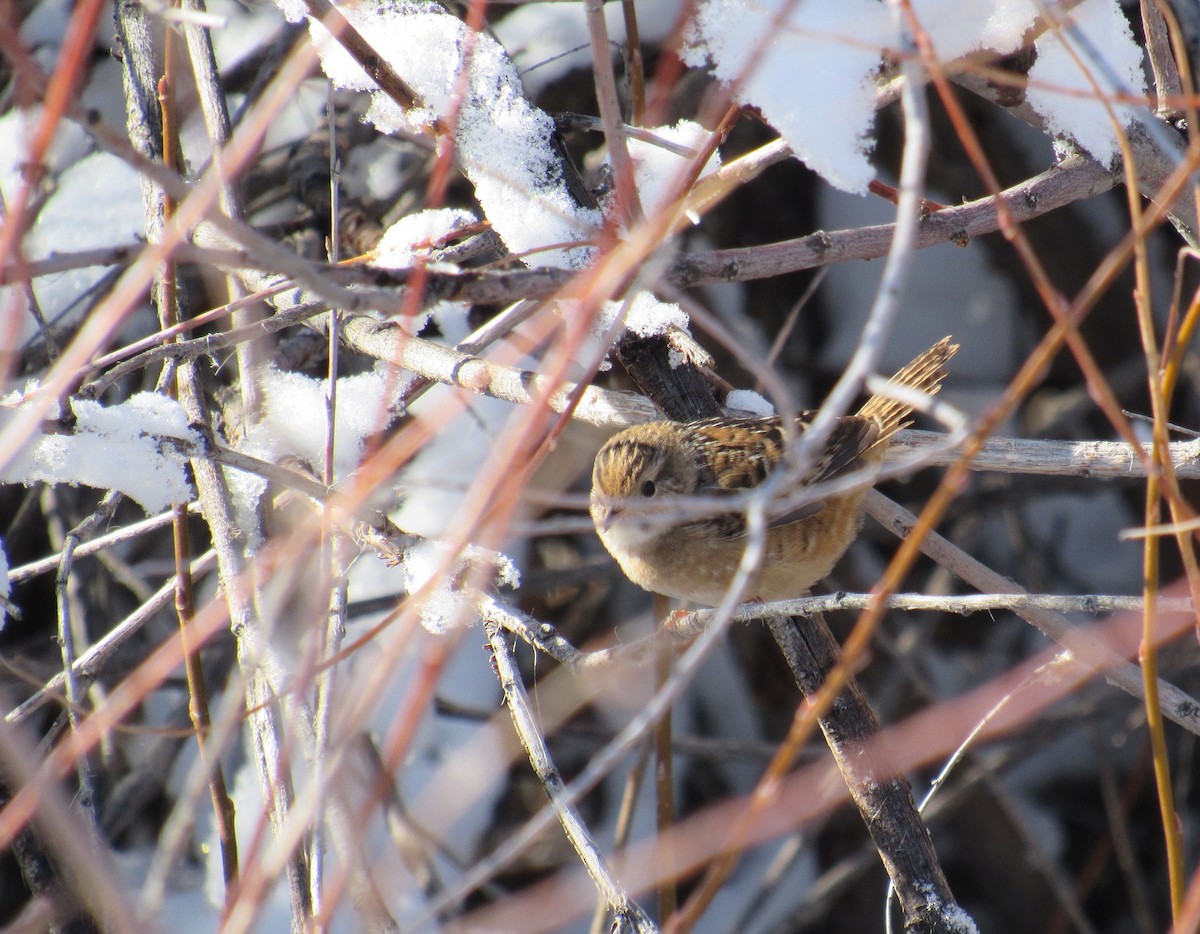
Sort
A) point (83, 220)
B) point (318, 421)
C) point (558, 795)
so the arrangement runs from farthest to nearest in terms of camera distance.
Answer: point (83, 220) → point (318, 421) → point (558, 795)

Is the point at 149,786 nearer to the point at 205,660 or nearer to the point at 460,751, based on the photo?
the point at 205,660

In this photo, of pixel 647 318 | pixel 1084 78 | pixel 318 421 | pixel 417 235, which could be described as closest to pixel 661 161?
pixel 647 318

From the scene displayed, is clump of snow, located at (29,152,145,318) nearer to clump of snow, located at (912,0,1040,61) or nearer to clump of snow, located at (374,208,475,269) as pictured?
clump of snow, located at (374,208,475,269)

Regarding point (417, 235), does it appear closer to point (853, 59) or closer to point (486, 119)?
point (486, 119)

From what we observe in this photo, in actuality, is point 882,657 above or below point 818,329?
below

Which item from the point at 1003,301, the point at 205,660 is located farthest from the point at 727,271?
the point at 1003,301

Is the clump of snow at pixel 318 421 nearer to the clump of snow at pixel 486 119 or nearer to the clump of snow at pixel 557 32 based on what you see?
the clump of snow at pixel 486 119

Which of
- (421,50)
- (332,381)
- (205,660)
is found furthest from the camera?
(205,660)
